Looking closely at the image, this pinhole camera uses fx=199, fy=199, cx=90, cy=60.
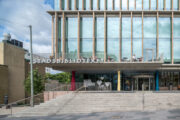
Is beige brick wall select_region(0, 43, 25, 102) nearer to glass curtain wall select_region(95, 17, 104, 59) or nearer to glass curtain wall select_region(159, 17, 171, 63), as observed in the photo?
glass curtain wall select_region(95, 17, 104, 59)

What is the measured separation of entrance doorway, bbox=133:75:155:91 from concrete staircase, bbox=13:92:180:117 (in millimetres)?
10084

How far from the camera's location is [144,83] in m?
31.1

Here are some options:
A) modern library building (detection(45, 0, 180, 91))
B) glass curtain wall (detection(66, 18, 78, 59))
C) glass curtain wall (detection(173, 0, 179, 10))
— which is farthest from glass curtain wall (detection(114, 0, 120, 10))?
glass curtain wall (detection(173, 0, 179, 10))

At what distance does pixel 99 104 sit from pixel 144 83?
15.1 meters

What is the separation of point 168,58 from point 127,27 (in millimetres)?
7722

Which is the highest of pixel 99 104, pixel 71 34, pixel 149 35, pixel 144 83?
pixel 71 34

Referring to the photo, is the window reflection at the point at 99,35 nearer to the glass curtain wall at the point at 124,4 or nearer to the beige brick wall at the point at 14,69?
the glass curtain wall at the point at 124,4

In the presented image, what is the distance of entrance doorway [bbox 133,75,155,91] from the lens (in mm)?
30859

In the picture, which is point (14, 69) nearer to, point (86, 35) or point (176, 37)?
point (86, 35)

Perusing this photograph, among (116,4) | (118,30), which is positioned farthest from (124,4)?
(118,30)

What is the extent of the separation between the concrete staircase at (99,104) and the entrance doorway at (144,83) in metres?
10.1

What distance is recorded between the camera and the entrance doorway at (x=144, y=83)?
30859 millimetres

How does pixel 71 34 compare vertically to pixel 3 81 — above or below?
above

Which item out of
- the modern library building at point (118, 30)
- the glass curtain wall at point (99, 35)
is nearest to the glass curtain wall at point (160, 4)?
the modern library building at point (118, 30)
